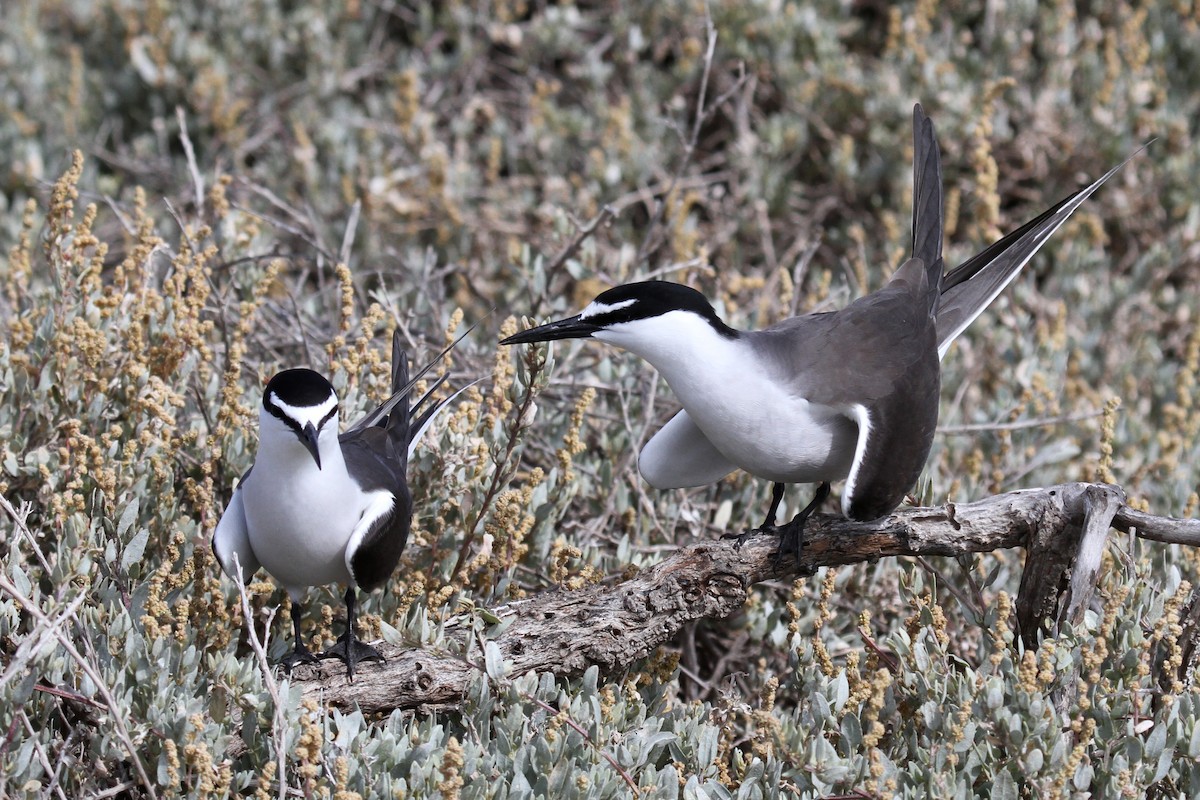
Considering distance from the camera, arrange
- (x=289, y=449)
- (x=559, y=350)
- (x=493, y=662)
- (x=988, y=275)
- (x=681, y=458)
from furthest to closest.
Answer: (x=559, y=350), (x=988, y=275), (x=681, y=458), (x=289, y=449), (x=493, y=662)

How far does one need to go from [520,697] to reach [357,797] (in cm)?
57

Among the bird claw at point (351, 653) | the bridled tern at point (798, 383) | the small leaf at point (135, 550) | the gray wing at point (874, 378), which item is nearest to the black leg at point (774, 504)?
the bridled tern at point (798, 383)

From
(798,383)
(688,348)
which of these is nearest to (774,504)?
(798,383)

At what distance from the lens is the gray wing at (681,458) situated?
3.39 metres

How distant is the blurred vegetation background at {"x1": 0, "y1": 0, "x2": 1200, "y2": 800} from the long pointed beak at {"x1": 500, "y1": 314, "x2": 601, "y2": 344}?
0.17 meters

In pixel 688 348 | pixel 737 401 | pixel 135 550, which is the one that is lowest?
pixel 135 550

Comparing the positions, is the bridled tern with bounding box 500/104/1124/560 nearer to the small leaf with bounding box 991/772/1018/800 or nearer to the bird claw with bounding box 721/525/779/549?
the bird claw with bounding box 721/525/779/549

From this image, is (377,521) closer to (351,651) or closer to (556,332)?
(351,651)

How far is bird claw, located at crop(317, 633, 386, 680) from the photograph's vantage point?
118 inches

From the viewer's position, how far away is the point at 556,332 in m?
3.12

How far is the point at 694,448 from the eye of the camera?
11.2 ft

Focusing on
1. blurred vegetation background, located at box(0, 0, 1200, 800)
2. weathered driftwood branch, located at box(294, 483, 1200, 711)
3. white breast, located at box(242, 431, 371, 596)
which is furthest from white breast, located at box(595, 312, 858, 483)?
white breast, located at box(242, 431, 371, 596)

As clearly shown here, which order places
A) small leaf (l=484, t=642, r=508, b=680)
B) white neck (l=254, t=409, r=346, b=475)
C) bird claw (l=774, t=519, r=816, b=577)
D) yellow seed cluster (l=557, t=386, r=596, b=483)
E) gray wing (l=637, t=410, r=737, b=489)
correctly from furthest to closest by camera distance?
gray wing (l=637, t=410, r=737, b=489) < yellow seed cluster (l=557, t=386, r=596, b=483) < bird claw (l=774, t=519, r=816, b=577) < white neck (l=254, t=409, r=346, b=475) < small leaf (l=484, t=642, r=508, b=680)

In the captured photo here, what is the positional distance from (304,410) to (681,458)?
1031mm
